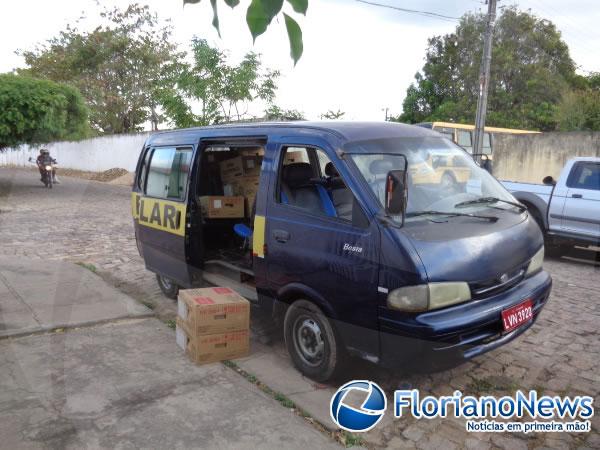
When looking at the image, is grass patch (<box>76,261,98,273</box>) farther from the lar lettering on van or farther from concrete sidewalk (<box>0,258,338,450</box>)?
the lar lettering on van

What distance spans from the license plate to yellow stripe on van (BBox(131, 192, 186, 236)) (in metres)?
3.22

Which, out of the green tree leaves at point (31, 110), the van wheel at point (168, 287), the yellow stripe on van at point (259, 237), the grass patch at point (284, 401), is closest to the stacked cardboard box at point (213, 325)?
the yellow stripe on van at point (259, 237)

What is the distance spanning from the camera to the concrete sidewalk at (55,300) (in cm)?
513

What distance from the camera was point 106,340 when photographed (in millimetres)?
4758

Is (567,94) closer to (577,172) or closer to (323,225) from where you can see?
(577,172)

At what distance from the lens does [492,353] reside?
14.6ft

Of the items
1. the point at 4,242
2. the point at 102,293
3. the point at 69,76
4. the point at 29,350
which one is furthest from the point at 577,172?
the point at 69,76

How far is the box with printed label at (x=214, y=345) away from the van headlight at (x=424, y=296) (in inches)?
65.0

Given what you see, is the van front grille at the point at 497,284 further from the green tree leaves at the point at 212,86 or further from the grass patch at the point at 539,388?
the green tree leaves at the point at 212,86

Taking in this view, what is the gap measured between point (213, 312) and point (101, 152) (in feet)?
93.3

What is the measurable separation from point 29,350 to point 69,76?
33100mm

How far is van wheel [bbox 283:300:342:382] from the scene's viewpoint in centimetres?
372

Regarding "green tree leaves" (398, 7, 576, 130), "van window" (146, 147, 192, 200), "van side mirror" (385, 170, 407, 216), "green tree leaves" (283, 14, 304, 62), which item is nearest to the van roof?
"van window" (146, 147, 192, 200)

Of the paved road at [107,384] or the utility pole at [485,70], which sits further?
the utility pole at [485,70]
